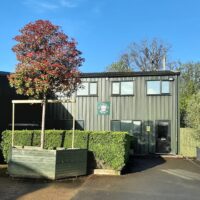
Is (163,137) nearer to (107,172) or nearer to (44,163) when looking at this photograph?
(107,172)

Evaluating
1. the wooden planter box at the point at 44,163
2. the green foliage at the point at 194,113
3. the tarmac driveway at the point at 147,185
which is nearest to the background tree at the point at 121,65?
the green foliage at the point at 194,113

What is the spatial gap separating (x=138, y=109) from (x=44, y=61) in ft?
36.6

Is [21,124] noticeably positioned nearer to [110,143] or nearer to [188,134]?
[110,143]

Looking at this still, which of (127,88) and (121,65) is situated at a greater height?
(121,65)

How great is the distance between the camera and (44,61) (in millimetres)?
13688

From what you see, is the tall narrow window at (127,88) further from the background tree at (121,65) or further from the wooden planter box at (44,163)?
the background tree at (121,65)

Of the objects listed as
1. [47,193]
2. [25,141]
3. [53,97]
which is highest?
[53,97]

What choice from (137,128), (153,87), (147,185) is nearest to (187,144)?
(137,128)

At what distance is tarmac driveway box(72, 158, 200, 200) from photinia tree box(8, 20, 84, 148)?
3558 mm

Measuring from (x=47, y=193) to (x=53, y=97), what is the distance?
4.76 meters

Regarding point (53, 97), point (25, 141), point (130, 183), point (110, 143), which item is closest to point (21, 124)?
point (25, 141)

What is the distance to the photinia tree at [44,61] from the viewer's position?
13703 millimetres

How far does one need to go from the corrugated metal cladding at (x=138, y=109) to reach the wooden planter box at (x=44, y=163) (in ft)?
33.3

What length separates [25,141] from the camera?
15703mm
